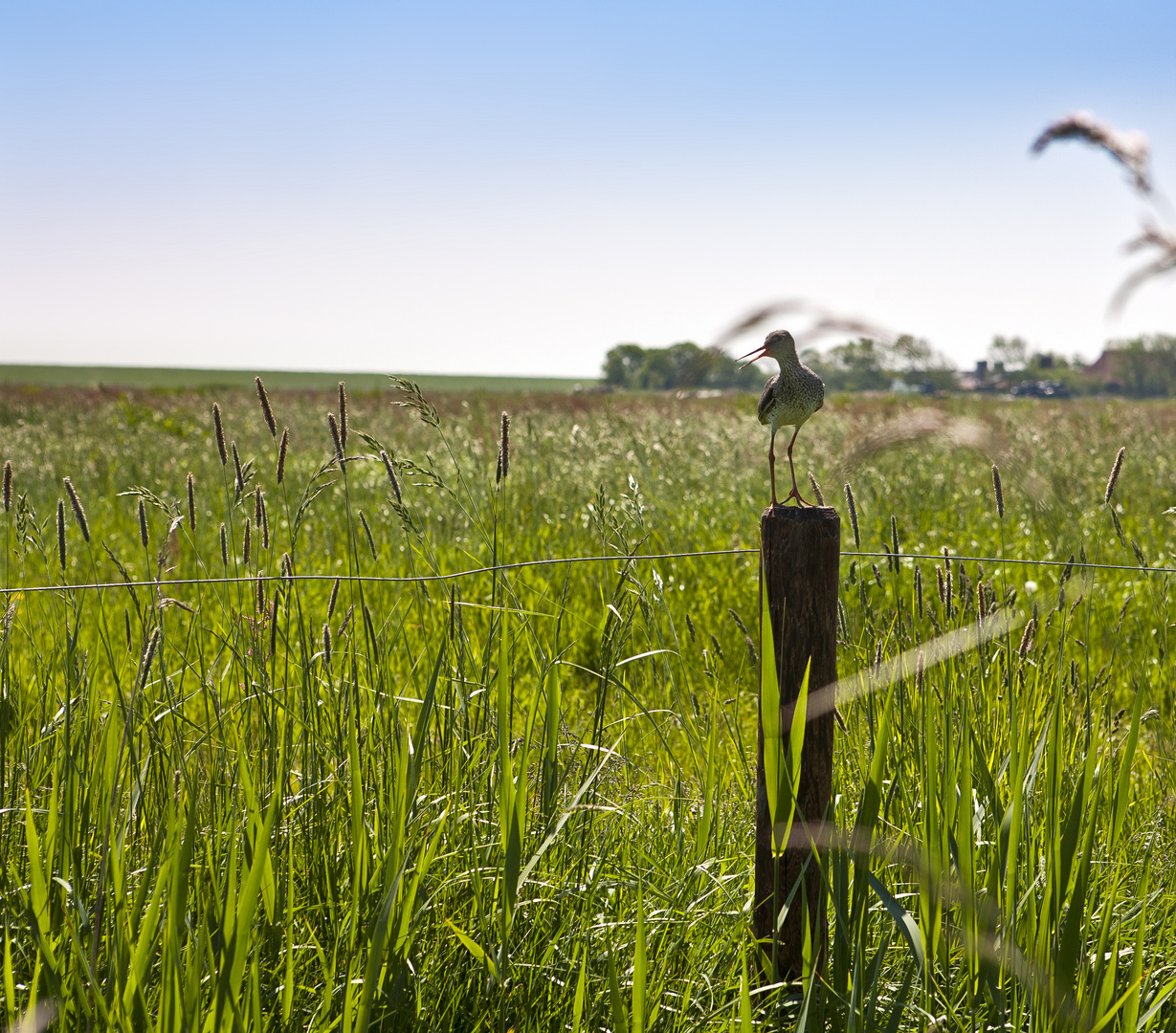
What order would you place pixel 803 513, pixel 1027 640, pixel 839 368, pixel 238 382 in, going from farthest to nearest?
pixel 238 382
pixel 1027 640
pixel 803 513
pixel 839 368

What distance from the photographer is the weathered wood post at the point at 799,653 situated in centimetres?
153

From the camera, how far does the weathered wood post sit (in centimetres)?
153

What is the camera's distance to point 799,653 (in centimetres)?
155

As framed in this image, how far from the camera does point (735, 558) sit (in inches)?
184

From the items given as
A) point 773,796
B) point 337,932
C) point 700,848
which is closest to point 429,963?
point 337,932

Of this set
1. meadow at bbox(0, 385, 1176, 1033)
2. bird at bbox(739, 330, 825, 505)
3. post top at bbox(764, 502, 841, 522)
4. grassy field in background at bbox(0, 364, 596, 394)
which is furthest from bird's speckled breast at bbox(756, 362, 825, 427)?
grassy field in background at bbox(0, 364, 596, 394)

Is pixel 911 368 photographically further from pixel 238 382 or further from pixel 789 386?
pixel 238 382

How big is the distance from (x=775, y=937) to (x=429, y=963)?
582 millimetres

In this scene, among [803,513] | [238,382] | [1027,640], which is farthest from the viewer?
[238,382]

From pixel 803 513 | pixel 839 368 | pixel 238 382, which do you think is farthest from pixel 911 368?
pixel 238 382

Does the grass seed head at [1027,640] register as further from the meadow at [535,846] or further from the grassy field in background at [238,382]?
the grassy field in background at [238,382]

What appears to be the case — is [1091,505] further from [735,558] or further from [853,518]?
[853,518]

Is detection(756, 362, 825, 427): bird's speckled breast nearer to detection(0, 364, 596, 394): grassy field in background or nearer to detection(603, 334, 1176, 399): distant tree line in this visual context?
detection(603, 334, 1176, 399): distant tree line

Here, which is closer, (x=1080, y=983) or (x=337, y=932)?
(x=1080, y=983)
